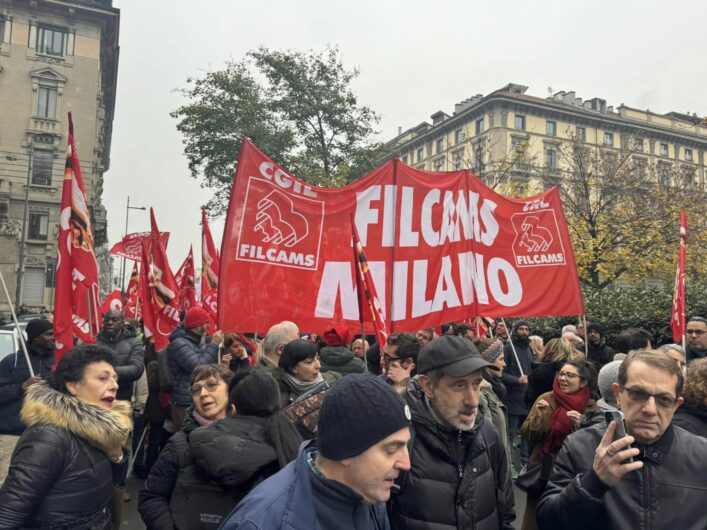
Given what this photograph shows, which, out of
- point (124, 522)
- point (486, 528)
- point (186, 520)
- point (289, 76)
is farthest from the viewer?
point (289, 76)

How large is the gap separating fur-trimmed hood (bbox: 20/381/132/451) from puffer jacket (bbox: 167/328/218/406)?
8.63ft

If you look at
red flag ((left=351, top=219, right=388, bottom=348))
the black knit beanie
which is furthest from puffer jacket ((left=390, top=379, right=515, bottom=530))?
red flag ((left=351, top=219, right=388, bottom=348))

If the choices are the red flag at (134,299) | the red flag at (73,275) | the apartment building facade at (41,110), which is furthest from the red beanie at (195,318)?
the apartment building facade at (41,110)

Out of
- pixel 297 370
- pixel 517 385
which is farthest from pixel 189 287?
pixel 297 370

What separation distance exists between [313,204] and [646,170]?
967 inches

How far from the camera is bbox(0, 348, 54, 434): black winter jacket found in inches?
178

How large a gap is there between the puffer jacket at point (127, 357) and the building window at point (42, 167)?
4106 cm

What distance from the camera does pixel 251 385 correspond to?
110 inches

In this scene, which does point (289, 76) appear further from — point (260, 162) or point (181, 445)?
point (181, 445)

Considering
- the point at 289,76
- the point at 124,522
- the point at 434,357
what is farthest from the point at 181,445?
the point at 289,76

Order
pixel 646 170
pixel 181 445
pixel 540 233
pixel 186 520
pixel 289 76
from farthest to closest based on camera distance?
pixel 289 76
pixel 646 170
pixel 540 233
pixel 181 445
pixel 186 520

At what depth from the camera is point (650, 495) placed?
204 centimetres

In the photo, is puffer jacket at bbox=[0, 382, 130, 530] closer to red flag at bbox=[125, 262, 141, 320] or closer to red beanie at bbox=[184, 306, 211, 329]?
red beanie at bbox=[184, 306, 211, 329]

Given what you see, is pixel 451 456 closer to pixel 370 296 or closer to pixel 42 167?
pixel 370 296
